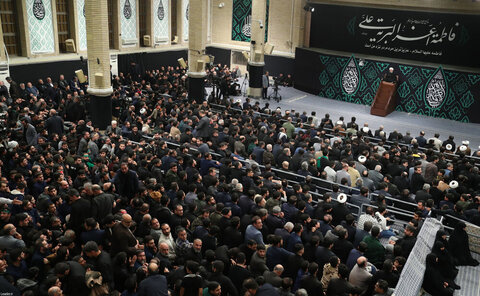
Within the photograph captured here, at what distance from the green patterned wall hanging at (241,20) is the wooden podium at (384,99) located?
27.5 ft

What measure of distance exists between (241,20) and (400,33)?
8608 millimetres

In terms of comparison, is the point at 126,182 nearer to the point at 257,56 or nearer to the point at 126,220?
the point at 126,220

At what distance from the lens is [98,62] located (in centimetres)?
1310

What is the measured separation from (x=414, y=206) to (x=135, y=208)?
5.21m

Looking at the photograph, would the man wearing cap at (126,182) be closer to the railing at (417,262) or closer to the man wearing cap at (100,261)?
the man wearing cap at (100,261)

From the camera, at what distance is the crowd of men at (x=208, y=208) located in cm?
548

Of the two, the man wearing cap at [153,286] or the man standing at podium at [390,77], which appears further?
the man standing at podium at [390,77]

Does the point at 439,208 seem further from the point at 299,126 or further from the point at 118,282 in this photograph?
the point at 118,282

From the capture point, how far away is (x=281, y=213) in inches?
282

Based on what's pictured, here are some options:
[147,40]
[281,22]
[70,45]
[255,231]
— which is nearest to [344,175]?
[255,231]

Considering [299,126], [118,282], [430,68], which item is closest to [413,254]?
[118,282]

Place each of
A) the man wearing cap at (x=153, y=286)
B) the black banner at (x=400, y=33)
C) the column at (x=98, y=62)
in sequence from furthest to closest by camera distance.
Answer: the black banner at (x=400, y=33)
the column at (x=98, y=62)
the man wearing cap at (x=153, y=286)

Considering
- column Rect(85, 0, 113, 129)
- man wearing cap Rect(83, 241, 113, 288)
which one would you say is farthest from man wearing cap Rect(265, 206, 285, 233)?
column Rect(85, 0, 113, 129)

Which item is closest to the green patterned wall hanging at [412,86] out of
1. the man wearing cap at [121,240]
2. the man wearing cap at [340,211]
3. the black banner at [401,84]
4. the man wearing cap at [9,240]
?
the black banner at [401,84]
